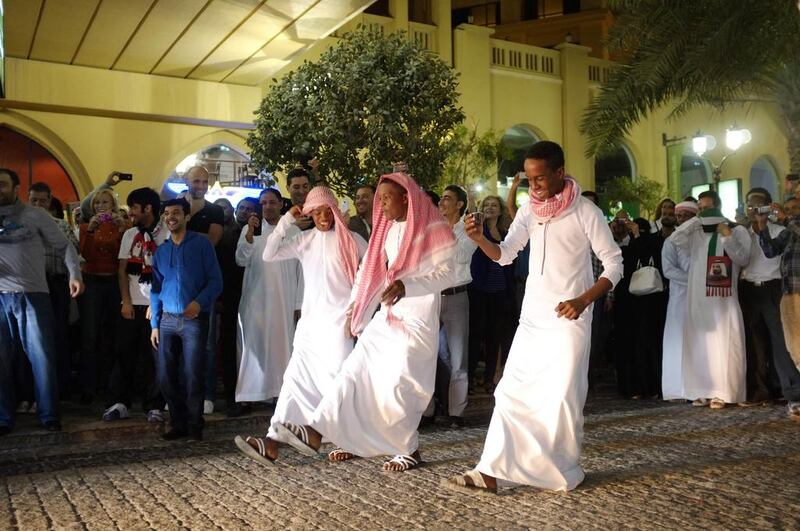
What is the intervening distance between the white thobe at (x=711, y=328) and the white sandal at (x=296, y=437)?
5152 mm

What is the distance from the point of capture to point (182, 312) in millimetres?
7254

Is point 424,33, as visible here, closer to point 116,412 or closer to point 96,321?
point 96,321

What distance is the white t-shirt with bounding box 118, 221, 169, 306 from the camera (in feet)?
26.1

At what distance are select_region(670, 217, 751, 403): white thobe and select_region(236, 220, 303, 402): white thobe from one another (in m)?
4.08

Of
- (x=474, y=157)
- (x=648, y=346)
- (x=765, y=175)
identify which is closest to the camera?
(x=648, y=346)

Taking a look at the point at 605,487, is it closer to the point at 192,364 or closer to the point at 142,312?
the point at 192,364

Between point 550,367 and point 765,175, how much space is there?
32.3 meters

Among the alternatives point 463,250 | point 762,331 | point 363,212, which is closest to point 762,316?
point 762,331

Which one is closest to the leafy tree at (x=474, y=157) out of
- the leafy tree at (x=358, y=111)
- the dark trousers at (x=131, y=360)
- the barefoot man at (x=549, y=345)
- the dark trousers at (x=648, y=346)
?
the leafy tree at (x=358, y=111)

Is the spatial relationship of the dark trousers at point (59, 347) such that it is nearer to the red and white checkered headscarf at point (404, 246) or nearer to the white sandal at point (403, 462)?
the red and white checkered headscarf at point (404, 246)

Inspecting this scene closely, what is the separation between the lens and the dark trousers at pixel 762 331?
900cm

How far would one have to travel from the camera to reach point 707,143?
2203 centimetres

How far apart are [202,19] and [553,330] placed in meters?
10.00

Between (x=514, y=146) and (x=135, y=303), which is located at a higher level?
(x=514, y=146)
